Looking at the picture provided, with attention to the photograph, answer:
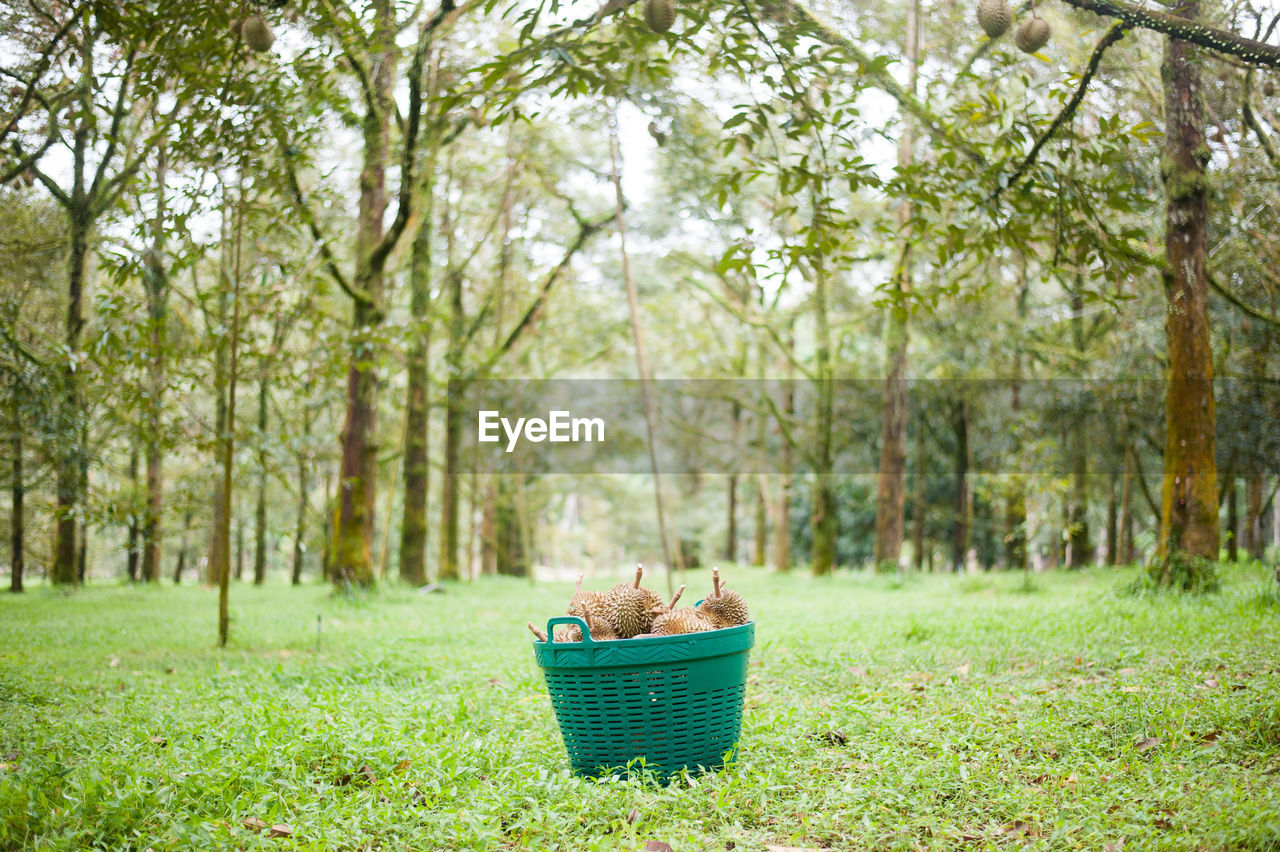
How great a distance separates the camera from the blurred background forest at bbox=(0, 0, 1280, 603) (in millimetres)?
4719

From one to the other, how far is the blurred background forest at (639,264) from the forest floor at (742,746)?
192cm

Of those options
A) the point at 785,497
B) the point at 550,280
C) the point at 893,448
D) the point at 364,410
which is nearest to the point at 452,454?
the point at 550,280

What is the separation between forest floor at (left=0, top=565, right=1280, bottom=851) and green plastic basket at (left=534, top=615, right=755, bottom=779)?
0.14 meters

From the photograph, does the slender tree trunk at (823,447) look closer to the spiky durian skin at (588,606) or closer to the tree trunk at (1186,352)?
the tree trunk at (1186,352)

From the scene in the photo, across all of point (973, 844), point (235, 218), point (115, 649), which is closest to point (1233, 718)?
point (973, 844)

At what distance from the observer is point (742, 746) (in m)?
3.80

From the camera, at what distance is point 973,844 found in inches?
113

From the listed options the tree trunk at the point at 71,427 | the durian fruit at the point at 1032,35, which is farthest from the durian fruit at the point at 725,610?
the tree trunk at the point at 71,427

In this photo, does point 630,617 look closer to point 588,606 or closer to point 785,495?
point 588,606

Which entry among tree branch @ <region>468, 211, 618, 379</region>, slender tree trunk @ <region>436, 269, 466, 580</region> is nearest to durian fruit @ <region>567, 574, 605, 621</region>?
tree branch @ <region>468, 211, 618, 379</region>

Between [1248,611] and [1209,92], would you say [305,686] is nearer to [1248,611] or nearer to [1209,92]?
[1248,611]

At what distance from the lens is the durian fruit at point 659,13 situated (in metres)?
3.81

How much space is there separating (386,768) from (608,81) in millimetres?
3190

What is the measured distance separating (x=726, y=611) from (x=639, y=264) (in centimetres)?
1570
